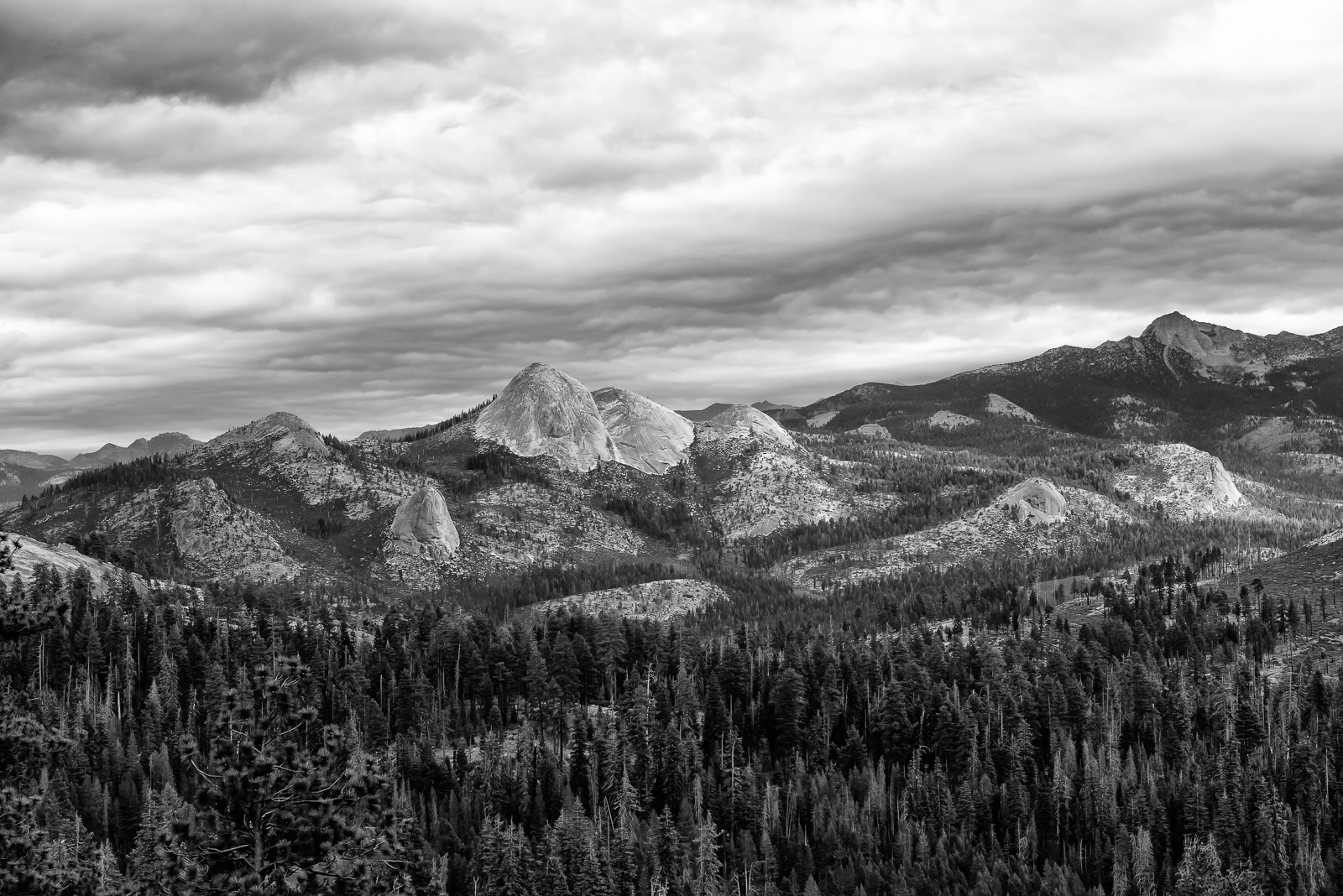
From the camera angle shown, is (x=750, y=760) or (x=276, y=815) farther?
(x=750, y=760)

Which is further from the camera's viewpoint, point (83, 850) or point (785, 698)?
point (785, 698)

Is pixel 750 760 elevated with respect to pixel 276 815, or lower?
lower

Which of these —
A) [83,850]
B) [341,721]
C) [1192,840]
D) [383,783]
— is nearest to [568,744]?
[341,721]

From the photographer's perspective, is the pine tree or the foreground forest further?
the foreground forest

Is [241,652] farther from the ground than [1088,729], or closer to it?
farther from the ground

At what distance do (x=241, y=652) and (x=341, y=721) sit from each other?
28.7 m

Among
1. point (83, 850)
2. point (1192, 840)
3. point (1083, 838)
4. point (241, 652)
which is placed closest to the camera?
point (83, 850)

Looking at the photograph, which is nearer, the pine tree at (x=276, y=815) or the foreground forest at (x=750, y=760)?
the pine tree at (x=276, y=815)

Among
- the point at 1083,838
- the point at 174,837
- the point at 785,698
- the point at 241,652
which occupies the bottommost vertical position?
the point at 1083,838

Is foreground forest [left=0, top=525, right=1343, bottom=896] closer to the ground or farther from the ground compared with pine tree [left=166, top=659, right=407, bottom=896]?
closer to the ground

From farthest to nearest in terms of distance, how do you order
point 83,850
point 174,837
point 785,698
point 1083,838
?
point 785,698 → point 1083,838 → point 83,850 → point 174,837

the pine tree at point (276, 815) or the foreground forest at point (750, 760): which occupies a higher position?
the pine tree at point (276, 815)

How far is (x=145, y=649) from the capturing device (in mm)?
185750

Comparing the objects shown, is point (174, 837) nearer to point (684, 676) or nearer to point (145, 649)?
point (684, 676)
